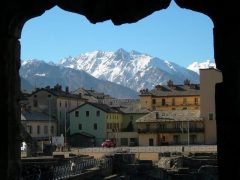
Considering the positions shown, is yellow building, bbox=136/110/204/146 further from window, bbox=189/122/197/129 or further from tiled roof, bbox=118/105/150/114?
tiled roof, bbox=118/105/150/114

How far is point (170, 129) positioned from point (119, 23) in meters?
78.4

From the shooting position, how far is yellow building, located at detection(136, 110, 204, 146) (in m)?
81.9

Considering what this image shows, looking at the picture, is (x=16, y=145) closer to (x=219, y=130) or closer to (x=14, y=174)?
(x=14, y=174)

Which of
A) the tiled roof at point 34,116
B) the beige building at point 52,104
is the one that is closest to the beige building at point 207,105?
the beige building at point 52,104

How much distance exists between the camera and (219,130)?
5305mm

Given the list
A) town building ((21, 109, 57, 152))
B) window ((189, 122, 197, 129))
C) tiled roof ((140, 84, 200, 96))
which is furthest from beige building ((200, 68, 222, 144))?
tiled roof ((140, 84, 200, 96))

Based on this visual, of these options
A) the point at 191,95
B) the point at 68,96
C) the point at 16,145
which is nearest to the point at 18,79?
the point at 16,145

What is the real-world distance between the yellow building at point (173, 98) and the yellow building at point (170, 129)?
86.0 ft

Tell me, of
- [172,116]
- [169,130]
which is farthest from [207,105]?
[169,130]

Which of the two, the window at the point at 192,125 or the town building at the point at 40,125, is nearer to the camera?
the town building at the point at 40,125

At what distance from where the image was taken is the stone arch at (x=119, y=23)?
16.9ft

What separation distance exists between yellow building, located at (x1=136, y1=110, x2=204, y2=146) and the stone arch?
76584 millimetres

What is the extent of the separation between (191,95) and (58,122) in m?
33.2

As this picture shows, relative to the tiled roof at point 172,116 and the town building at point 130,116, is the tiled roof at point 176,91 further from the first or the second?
the tiled roof at point 172,116
